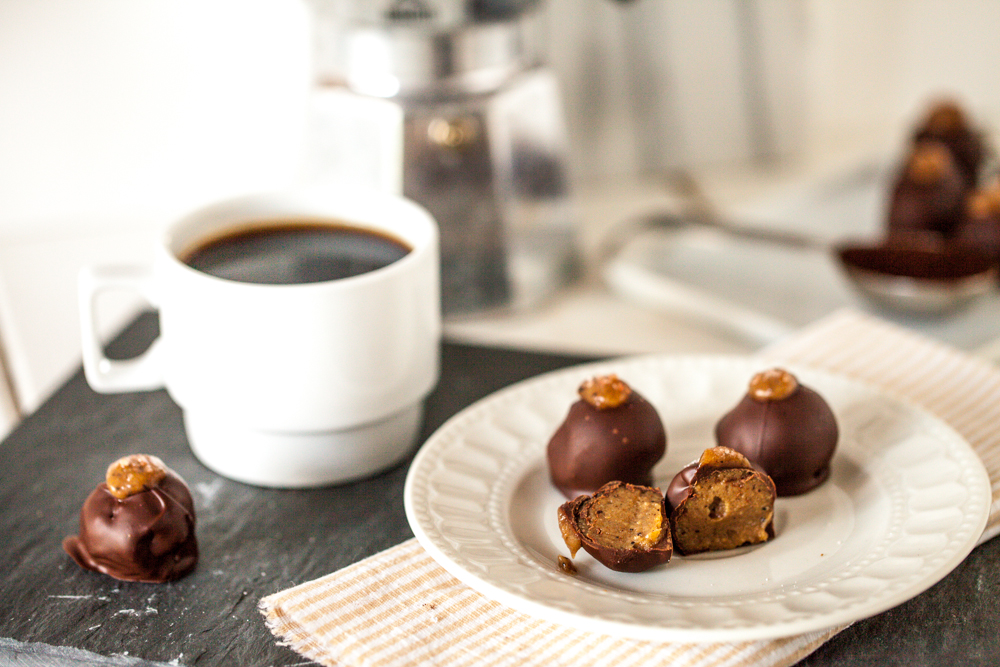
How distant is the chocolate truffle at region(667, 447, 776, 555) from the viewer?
44cm

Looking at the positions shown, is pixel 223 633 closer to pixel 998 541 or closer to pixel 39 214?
pixel 998 541

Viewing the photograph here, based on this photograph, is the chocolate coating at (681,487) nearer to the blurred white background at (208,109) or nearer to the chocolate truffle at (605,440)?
the chocolate truffle at (605,440)

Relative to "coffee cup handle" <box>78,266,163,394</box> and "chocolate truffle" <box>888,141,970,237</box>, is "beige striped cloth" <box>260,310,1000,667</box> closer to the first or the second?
"coffee cup handle" <box>78,266,163,394</box>

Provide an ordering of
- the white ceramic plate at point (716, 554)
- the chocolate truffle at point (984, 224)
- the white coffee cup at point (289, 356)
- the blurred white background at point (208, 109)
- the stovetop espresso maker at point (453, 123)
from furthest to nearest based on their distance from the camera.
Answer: the blurred white background at point (208, 109)
the chocolate truffle at point (984, 224)
the stovetop espresso maker at point (453, 123)
the white coffee cup at point (289, 356)
the white ceramic plate at point (716, 554)

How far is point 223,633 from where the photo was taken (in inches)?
17.4

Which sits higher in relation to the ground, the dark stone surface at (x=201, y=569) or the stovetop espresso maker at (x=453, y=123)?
the stovetop espresso maker at (x=453, y=123)

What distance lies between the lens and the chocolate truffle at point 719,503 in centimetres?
44

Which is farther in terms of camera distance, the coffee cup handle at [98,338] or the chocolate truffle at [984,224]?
the chocolate truffle at [984,224]

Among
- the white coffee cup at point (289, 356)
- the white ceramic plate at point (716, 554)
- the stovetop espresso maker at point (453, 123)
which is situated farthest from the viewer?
the stovetop espresso maker at point (453, 123)

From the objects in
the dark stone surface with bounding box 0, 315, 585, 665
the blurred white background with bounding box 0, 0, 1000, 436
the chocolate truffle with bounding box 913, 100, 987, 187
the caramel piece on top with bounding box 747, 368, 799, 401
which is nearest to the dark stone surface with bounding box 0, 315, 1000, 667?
the dark stone surface with bounding box 0, 315, 585, 665

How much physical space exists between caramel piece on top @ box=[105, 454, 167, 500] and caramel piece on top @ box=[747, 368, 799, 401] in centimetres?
30

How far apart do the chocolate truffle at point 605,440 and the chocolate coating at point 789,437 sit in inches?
1.7

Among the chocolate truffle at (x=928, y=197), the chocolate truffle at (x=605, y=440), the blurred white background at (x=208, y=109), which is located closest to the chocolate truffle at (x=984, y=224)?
the chocolate truffle at (x=928, y=197)

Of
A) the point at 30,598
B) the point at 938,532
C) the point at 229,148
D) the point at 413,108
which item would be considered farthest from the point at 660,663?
the point at 229,148
